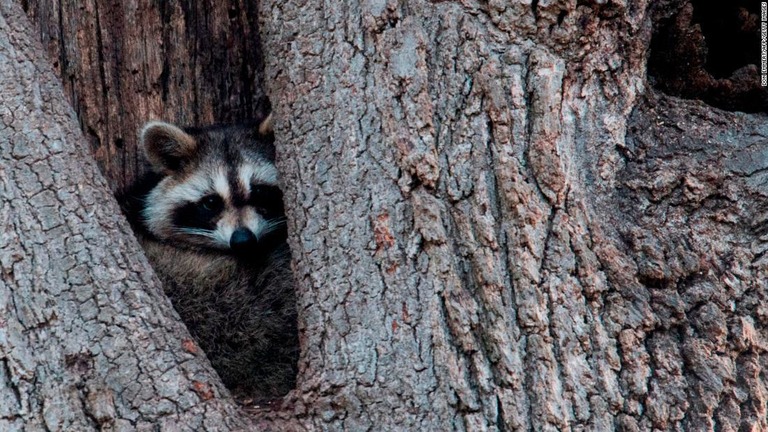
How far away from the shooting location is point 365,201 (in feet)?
7.85

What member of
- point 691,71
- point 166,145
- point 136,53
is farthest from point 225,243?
point 691,71

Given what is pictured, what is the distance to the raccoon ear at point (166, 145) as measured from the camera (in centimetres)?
374

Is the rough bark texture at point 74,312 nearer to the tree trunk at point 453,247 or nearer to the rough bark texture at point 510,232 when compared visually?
the tree trunk at point 453,247

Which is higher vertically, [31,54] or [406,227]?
[31,54]

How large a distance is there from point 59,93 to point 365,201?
921 millimetres

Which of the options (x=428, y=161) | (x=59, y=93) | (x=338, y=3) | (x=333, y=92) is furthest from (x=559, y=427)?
(x=59, y=93)

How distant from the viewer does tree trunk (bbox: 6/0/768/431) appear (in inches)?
87.3

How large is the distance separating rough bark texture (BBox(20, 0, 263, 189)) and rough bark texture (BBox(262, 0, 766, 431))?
129cm

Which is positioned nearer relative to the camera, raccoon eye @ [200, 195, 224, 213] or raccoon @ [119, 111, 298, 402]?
raccoon @ [119, 111, 298, 402]

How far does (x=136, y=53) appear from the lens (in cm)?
370

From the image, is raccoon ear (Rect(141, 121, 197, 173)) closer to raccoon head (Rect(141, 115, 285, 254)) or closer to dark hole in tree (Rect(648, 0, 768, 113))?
raccoon head (Rect(141, 115, 285, 254))

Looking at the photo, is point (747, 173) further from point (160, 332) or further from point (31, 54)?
point (31, 54)

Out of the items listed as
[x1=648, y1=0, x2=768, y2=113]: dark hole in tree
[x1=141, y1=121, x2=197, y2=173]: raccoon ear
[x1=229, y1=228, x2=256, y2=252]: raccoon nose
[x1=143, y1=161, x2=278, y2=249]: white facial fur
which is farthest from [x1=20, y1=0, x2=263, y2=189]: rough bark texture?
[x1=648, y1=0, x2=768, y2=113]: dark hole in tree

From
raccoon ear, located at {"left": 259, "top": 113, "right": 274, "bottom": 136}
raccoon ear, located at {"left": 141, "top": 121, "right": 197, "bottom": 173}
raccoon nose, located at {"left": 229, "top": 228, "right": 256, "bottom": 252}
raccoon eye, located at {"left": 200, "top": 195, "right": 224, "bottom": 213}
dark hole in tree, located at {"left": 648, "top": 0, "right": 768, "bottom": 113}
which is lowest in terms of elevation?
raccoon nose, located at {"left": 229, "top": 228, "right": 256, "bottom": 252}
